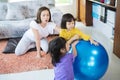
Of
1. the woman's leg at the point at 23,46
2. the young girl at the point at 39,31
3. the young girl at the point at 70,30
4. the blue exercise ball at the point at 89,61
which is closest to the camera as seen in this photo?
the blue exercise ball at the point at 89,61

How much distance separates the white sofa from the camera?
349 centimetres

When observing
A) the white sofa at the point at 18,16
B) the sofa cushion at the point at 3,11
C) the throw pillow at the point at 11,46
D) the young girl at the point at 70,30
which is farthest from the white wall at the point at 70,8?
the young girl at the point at 70,30

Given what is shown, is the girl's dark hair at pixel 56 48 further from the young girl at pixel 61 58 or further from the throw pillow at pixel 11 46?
the throw pillow at pixel 11 46

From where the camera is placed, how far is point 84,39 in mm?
2061

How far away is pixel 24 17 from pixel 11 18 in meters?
0.27

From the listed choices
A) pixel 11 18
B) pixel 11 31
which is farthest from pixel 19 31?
pixel 11 18

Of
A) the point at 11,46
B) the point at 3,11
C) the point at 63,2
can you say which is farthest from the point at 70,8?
the point at 11,46

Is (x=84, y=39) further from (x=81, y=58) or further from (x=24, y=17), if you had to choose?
(x=24, y=17)

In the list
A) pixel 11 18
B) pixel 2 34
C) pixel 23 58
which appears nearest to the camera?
pixel 23 58

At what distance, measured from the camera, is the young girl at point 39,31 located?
2.62m

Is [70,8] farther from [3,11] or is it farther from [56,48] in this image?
[56,48]

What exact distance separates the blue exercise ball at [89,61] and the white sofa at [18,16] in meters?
1.83

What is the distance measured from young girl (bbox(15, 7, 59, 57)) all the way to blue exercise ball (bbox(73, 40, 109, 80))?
90 centimetres

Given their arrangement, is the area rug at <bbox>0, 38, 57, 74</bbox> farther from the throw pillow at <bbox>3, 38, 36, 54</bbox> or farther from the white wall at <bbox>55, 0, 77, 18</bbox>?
the white wall at <bbox>55, 0, 77, 18</bbox>
